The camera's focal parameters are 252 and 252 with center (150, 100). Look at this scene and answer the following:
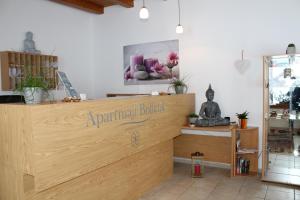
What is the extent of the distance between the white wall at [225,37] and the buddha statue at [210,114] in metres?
0.28

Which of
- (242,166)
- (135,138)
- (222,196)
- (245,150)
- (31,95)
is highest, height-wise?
(31,95)

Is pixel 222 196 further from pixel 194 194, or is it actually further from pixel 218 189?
pixel 194 194

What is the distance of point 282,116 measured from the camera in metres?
3.79

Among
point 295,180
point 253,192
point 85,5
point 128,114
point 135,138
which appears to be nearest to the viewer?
point 128,114

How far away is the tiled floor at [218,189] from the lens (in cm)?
326

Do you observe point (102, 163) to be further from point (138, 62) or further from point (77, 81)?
point (77, 81)

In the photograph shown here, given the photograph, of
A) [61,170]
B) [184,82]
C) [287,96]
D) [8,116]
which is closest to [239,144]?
[287,96]

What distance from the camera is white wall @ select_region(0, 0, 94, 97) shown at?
4.19 metres

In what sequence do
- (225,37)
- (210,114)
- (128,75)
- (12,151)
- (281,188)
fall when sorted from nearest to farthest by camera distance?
(12,151), (281,188), (210,114), (225,37), (128,75)

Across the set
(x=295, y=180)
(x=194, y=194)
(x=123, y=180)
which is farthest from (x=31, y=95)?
(x=295, y=180)

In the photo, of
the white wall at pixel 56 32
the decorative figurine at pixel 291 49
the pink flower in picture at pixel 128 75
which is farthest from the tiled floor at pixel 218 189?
the white wall at pixel 56 32

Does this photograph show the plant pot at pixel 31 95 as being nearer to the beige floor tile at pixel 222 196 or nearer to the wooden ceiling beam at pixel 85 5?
the beige floor tile at pixel 222 196

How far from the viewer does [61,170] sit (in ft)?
6.93

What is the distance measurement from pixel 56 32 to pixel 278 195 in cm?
468
